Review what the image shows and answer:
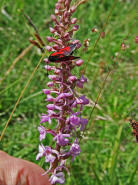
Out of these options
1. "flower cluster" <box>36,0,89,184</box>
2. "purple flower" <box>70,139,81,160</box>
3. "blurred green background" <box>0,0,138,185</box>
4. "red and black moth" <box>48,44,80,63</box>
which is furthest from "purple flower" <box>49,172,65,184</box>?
"red and black moth" <box>48,44,80,63</box>

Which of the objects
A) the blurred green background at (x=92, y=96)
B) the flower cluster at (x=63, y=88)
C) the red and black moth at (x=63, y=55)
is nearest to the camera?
the red and black moth at (x=63, y=55)

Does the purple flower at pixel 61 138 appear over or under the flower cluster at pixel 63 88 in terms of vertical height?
under

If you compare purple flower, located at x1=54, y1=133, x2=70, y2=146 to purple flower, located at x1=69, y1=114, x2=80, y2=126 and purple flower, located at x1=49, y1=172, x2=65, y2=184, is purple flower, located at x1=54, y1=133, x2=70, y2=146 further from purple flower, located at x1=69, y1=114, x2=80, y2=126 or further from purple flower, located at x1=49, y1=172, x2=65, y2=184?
purple flower, located at x1=49, y1=172, x2=65, y2=184

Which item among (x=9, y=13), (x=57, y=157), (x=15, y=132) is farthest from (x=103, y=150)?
(x=9, y=13)

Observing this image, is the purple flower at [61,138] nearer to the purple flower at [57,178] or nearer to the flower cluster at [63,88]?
the flower cluster at [63,88]

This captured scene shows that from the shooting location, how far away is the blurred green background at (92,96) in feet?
9.08

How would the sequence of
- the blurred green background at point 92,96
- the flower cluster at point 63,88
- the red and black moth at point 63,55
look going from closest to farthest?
1. the red and black moth at point 63,55
2. the flower cluster at point 63,88
3. the blurred green background at point 92,96

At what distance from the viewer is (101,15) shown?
458 cm

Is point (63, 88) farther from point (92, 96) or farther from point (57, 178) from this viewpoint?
point (92, 96)

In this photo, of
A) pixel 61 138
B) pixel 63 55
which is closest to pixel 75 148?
pixel 61 138

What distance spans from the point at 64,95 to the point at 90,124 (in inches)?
62.7

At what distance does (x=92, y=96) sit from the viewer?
3.49 metres

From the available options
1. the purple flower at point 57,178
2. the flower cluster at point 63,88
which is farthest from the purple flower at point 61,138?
the purple flower at point 57,178

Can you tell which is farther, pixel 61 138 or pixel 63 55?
pixel 61 138
